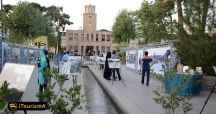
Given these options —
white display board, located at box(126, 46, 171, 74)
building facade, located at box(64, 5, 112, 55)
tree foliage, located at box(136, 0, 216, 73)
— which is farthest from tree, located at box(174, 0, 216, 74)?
building facade, located at box(64, 5, 112, 55)

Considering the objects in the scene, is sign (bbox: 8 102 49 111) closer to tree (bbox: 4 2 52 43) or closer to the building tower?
tree (bbox: 4 2 52 43)

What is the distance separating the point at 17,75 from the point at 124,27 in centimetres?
9447

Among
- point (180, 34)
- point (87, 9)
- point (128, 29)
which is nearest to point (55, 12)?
point (128, 29)

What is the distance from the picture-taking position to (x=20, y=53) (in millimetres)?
33188

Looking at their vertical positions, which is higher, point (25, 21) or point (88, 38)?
point (25, 21)

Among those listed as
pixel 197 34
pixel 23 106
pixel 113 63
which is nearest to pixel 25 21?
pixel 113 63

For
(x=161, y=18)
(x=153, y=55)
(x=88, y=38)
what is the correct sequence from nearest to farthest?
(x=161, y=18) → (x=153, y=55) → (x=88, y=38)

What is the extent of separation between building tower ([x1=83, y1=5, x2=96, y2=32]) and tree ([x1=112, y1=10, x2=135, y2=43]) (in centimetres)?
5936

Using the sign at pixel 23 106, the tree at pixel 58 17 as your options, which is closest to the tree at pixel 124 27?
the tree at pixel 58 17

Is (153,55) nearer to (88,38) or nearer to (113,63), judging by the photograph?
(113,63)

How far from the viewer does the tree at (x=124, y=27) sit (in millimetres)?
103250

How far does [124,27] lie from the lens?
340 ft

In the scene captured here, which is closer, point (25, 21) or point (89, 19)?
point (25, 21)

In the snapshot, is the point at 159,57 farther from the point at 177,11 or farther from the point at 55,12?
the point at 55,12
